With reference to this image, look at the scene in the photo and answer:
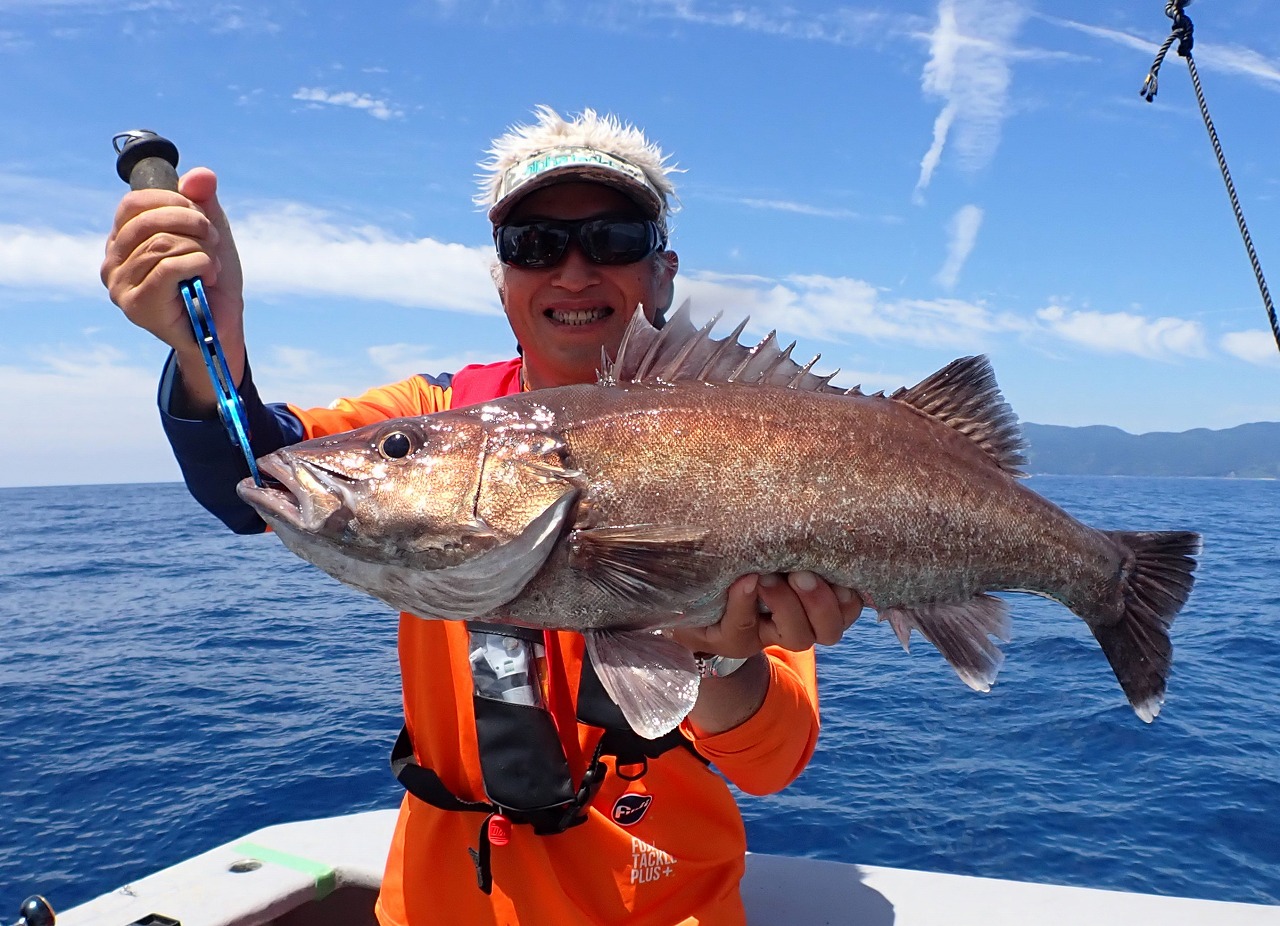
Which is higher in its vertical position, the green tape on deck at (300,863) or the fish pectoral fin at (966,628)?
the fish pectoral fin at (966,628)

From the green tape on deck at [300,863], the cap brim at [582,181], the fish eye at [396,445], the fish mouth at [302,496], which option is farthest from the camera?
the green tape on deck at [300,863]

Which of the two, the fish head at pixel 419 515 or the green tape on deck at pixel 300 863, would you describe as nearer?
the fish head at pixel 419 515

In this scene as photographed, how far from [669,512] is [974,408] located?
50.1 inches

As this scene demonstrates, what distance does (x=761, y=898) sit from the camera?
14.8 ft

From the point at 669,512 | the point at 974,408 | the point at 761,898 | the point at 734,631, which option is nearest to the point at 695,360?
the point at 669,512

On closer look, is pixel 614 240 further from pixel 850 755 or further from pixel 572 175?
pixel 850 755

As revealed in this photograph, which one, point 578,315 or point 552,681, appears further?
point 578,315

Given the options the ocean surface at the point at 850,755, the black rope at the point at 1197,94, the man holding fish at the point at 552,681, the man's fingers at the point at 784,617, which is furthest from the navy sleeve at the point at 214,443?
the ocean surface at the point at 850,755

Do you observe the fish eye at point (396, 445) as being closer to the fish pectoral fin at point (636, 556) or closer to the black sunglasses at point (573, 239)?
the fish pectoral fin at point (636, 556)

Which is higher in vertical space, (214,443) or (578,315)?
(578,315)

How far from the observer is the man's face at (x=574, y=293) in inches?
136

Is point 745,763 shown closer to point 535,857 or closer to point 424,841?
point 535,857

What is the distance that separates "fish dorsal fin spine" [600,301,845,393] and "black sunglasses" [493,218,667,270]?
760 millimetres

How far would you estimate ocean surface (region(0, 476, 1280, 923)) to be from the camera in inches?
301
